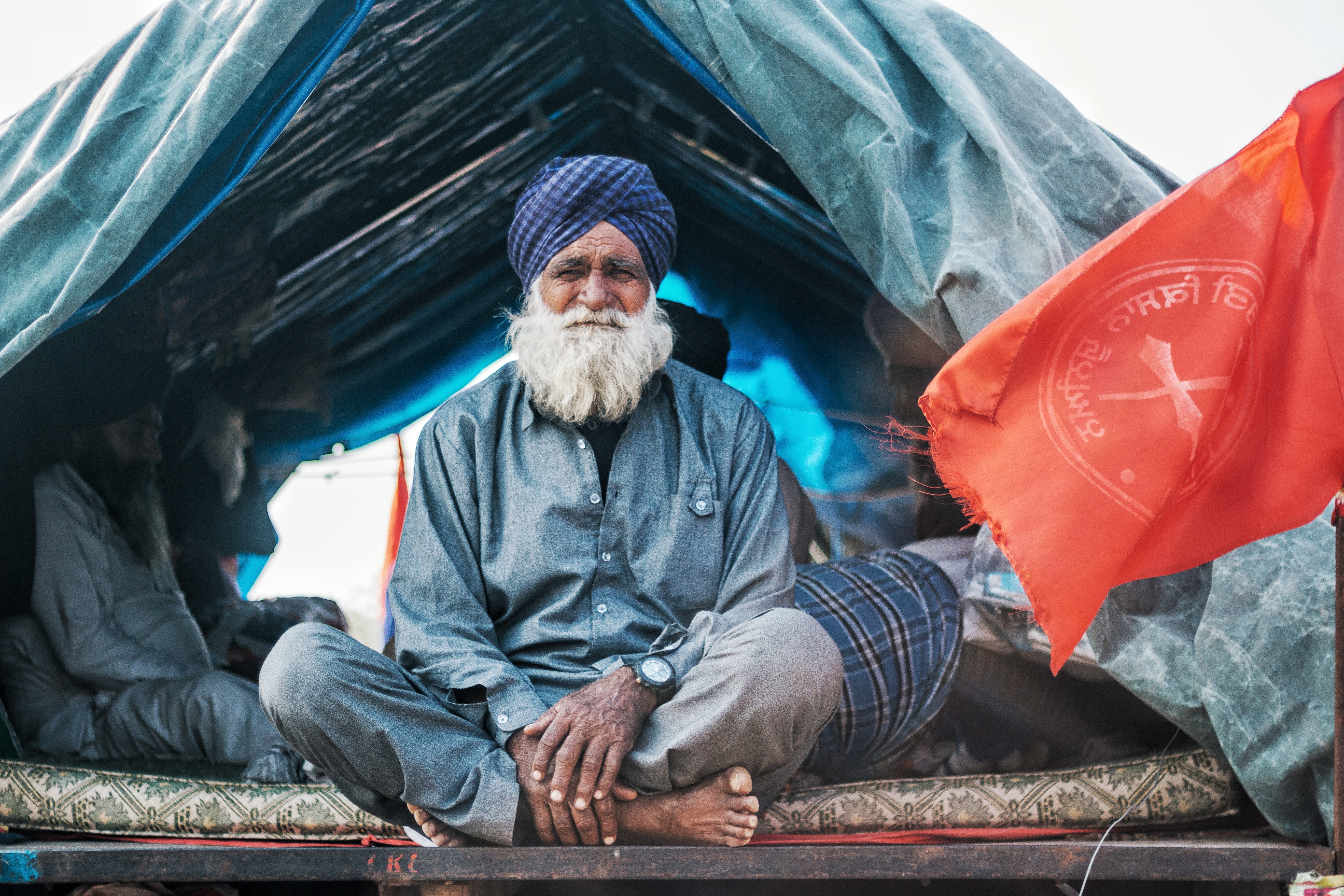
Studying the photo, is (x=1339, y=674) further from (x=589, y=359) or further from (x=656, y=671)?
(x=589, y=359)

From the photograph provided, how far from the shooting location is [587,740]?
1.82 metres

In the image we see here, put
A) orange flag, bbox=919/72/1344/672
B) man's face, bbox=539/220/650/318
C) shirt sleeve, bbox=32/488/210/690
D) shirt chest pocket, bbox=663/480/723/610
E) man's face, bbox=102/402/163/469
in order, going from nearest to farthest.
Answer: orange flag, bbox=919/72/1344/672 < shirt chest pocket, bbox=663/480/723/610 < man's face, bbox=539/220/650/318 < shirt sleeve, bbox=32/488/210/690 < man's face, bbox=102/402/163/469

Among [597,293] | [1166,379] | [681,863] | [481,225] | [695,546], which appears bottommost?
[681,863]

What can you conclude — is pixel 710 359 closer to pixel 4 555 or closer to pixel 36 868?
pixel 4 555

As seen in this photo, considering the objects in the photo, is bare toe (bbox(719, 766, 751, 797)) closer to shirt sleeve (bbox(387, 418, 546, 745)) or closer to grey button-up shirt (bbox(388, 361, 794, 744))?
grey button-up shirt (bbox(388, 361, 794, 744))

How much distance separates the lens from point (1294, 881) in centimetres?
190

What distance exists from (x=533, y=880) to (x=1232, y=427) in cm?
179

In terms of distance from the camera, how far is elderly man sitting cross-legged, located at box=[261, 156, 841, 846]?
1.84 m

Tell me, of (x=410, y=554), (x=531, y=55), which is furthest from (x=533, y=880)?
(x=531, y=55)

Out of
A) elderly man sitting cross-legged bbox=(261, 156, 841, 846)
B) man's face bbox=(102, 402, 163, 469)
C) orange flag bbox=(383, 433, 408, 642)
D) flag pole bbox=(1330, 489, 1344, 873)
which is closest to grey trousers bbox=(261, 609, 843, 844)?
elderly man sitting cross-legged bbox=(261, 156, 841, 846)

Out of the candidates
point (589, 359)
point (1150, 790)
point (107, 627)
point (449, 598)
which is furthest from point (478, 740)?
point (107, 627)

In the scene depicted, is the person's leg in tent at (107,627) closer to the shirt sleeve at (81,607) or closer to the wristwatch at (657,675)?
the shirt sleeve at (81,607)

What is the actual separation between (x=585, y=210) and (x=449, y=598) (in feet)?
3.23

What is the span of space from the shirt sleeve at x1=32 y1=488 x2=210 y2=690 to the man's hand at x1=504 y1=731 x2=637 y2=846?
1.61 metres
